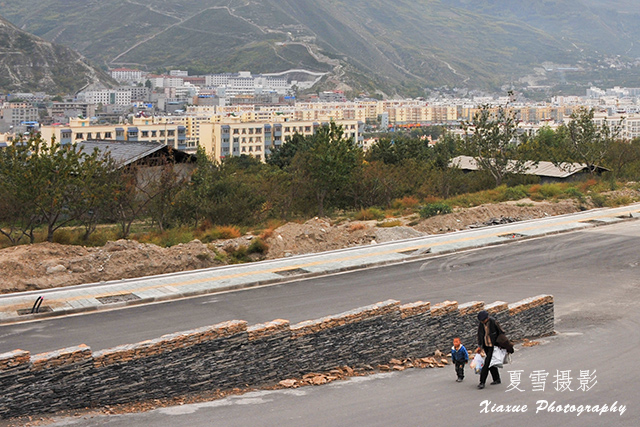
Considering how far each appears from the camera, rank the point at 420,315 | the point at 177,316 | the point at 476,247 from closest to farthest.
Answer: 1. the point at 420,315
2. the point at 177,316
3. the point at 476,247

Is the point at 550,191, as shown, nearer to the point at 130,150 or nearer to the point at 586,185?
the point at 586,185

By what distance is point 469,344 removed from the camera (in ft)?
48.6

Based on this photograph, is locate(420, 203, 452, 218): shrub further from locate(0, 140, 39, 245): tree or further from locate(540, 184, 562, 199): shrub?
locate(0, 140, 39, 245): tree

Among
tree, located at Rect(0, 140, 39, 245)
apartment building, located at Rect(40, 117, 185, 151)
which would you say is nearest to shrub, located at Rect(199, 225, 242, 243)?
tree, located at Rect(0, 140, 39, 245)

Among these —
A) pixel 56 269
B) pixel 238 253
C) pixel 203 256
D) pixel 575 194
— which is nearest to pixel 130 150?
pixel 238 253

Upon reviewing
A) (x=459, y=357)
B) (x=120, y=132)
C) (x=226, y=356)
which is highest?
(x=120, y=132)

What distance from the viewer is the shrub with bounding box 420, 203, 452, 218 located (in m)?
31.0

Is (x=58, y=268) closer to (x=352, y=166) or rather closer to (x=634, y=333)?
(x=634, y=333)

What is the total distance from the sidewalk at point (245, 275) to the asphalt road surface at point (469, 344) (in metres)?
0.51

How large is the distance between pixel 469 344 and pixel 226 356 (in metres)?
5.43

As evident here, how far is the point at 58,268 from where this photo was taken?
19891mm

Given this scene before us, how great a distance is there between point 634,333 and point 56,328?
39.7ft

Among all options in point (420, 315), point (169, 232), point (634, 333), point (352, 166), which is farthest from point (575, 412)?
point (352, 166)

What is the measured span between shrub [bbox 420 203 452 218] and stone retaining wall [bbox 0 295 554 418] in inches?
630
